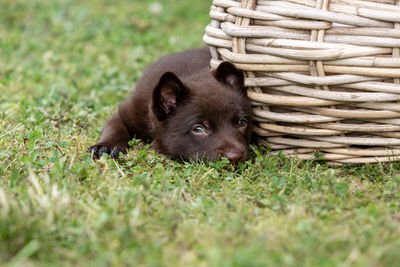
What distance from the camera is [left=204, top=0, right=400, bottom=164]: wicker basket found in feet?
8.74

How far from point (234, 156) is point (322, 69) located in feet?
2.57

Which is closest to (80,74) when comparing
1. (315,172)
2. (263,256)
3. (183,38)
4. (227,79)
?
(183,38)

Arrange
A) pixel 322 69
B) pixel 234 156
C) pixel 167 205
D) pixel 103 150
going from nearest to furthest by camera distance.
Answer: pixel 167 205 < pixel 322 69 < pixel 234 156 < pixel 103 150

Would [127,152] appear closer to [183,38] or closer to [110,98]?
[110,98]

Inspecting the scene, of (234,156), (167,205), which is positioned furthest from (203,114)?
(167,205)

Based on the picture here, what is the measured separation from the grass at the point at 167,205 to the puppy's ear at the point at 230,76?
0.47m

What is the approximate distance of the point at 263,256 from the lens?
1.82 m

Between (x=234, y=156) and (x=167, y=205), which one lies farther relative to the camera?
(x=234, y=156)

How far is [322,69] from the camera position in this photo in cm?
277

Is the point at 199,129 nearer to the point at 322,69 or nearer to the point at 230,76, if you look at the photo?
the point at 230,76

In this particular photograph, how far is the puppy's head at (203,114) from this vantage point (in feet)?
10.8

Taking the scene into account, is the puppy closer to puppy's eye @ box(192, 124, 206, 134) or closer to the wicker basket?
puppy's eye @ box(192, 124, 206, 134)

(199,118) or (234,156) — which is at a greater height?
(199,118)

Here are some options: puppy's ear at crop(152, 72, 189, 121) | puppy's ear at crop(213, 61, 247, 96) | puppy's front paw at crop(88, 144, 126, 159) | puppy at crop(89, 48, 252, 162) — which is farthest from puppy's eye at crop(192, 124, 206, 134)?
puppy's front paw at crop(88, 144, 126, 159)
